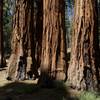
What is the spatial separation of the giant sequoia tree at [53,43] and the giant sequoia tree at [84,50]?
69 centimetres

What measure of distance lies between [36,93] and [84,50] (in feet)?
6.00

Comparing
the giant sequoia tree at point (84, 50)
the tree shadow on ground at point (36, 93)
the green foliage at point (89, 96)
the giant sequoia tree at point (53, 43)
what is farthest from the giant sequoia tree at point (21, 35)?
the green foliage at point (89, 96)

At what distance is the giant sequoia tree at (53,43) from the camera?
1135 cm

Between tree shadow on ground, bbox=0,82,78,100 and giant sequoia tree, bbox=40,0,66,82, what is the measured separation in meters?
0.46

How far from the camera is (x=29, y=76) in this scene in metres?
13.6

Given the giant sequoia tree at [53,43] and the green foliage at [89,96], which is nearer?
the green foliage at [89,96]

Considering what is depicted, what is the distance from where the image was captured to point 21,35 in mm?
13734

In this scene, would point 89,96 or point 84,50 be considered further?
point 84,50

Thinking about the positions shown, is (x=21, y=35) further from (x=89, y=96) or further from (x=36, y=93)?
(x=89, y=96)

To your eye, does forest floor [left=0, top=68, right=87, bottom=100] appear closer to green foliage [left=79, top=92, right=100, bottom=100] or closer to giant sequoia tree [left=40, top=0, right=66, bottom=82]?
green foliage [left=79, top=92, right=100, bottom=100]

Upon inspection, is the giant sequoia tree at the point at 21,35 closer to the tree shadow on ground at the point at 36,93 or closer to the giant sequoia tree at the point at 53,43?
the tree shadow on ground at the point at 36,93

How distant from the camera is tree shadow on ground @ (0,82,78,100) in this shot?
10.2 metres

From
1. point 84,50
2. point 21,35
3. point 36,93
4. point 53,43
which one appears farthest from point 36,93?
point 21,35

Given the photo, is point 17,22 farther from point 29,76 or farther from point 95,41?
point 95,41
